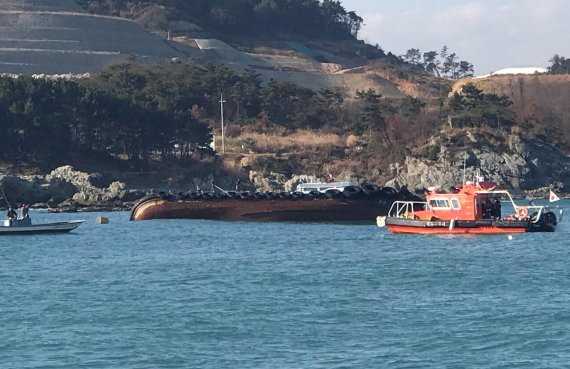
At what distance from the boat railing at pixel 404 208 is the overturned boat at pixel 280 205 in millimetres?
633

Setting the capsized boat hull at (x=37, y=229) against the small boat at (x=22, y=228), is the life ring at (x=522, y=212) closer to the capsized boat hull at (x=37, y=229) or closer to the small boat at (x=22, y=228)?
the capsized boat hull at (x=37, y=229)

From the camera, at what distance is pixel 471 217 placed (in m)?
61.3

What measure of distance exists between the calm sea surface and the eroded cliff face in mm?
50293

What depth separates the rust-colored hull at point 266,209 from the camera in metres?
74.6

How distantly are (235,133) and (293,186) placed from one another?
25.2 m

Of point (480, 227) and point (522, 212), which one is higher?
point (522, 212)

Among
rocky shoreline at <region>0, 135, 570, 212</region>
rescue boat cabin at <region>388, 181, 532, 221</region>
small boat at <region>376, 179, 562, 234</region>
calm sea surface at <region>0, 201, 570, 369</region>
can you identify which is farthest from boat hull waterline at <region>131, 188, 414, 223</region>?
rocky shoreline at <region>0, 135, 570, 212</region>

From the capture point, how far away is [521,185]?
116062mm

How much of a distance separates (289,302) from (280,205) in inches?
1426

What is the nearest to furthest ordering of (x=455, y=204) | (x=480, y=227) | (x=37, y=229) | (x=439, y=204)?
Result: 1. (x=480, y=227)
2. (x=455, y=204)
3. (x=439, y=204)
4. (x=37, y=229)

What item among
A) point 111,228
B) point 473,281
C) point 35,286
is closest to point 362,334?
point 473,281

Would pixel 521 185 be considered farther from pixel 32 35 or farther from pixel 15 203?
pixel 32 35

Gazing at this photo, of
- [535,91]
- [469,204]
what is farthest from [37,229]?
[535,91]

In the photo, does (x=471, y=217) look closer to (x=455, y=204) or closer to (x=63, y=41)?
(x=455, y=204)
